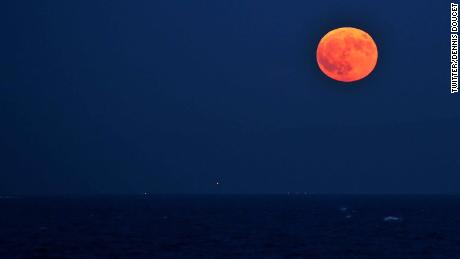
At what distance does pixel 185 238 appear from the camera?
98.1 meters

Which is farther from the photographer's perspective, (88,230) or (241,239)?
(88,230)

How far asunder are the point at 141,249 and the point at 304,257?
17.9 metres

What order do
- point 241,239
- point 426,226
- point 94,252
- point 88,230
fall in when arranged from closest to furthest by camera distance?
point 94,252, point 241,239, point 88,230, point 426,226

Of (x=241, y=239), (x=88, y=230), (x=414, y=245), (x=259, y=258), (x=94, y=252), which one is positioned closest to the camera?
(x=259, y=258)

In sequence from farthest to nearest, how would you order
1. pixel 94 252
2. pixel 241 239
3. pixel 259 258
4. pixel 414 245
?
pixel 241 239 → pixel 414 245 → pixel 94 252 → pixel 259 258

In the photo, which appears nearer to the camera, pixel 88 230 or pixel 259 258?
pixel 259 258

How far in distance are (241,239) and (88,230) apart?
28760mm

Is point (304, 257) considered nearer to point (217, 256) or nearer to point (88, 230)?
point (217, 256)

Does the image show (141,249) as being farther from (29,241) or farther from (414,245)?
(414,245)

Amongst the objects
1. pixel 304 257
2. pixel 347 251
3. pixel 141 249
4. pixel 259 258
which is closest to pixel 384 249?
pixel 347 251

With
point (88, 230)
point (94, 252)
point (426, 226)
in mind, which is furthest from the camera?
point (426, 226)

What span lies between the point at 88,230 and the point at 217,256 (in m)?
42.5

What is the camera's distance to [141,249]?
82.6m

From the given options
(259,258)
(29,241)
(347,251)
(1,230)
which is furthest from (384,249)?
(1,230)
